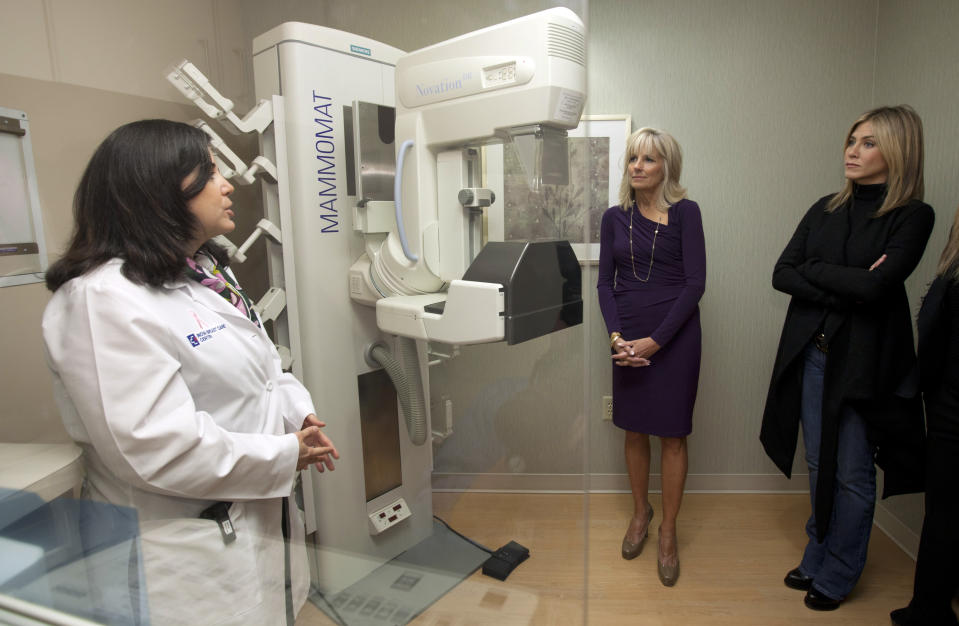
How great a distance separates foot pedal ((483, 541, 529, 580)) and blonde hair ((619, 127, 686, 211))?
1136mm

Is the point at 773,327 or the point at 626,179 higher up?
the point at 626,179

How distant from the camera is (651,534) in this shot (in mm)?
2080

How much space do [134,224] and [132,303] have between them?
13 cm

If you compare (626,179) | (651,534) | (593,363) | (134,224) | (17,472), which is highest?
(626,179)

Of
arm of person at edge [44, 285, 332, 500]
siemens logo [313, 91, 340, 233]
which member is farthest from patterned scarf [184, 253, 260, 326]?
siemens logo [313, 91, 340, 233]

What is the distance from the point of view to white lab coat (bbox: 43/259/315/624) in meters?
0.75

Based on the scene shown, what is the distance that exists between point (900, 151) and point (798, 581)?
131cm

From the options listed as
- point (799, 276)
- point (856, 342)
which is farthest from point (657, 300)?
point (856, 342)

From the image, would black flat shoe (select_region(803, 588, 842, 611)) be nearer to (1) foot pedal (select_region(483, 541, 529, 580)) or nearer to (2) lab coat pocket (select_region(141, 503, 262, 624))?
(1) foot pedal (select_region(483, 541, 529, 580))

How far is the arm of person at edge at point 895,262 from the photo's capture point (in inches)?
57.9

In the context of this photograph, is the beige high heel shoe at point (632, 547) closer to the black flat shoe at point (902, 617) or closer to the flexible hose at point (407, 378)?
the black flat shoe at point (902, 617)

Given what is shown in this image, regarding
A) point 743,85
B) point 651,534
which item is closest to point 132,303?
point 651,534

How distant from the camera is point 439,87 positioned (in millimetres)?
1200

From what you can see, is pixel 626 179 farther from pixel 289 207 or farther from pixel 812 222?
pixel 289 207
